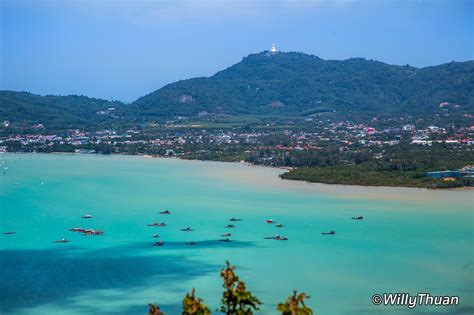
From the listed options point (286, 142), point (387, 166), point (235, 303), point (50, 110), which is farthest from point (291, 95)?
point (235, 303)

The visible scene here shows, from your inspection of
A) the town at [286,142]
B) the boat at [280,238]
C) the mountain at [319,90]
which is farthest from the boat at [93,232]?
the mountain at [319,90]

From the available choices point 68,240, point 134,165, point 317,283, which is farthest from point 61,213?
point 134,165

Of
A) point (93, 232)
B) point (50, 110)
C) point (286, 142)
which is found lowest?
point (93, 232)

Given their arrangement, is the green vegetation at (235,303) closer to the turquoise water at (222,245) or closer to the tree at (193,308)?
the tree at (193,308)

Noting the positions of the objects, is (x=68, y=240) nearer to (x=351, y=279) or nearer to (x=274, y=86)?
(x=351, y=279)

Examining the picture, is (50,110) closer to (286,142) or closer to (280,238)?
(286,142)

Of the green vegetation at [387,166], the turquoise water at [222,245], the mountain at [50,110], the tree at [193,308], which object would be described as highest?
the mountain at [50,110]

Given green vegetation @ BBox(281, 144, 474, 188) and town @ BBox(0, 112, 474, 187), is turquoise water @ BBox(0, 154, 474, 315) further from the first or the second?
town @ BBox(0, 112, 474, 187)
